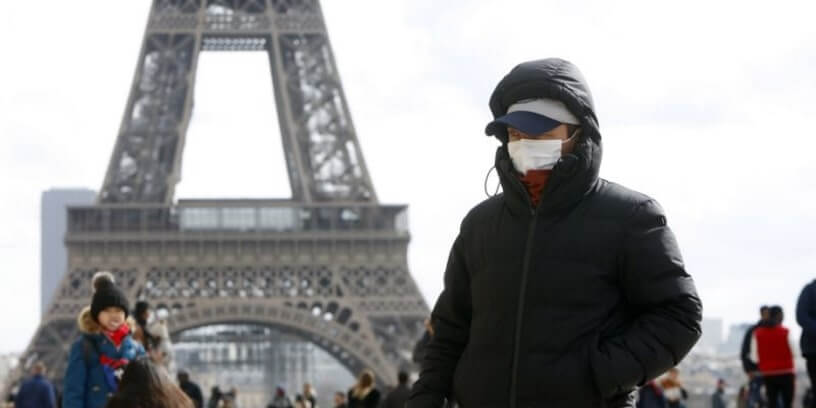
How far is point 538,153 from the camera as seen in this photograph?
5.51m

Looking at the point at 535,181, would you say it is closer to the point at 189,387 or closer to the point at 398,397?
the point at 398,397

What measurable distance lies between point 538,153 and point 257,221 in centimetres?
5120

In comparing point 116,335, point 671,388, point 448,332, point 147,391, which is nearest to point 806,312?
point 116,335

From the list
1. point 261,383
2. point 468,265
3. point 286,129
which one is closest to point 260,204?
point 286,129

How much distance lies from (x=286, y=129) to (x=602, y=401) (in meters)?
50.3

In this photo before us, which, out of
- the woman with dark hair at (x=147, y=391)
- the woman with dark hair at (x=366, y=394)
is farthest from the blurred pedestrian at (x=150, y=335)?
the woman with dark hair at (x=147, y=391)

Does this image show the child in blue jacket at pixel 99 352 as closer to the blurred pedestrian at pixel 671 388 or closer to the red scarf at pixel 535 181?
the red scarf at pixel 535 181

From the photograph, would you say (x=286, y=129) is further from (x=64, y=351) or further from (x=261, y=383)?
(x=261, y=383)

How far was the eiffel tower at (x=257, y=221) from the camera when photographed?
177ft

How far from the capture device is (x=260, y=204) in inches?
2221

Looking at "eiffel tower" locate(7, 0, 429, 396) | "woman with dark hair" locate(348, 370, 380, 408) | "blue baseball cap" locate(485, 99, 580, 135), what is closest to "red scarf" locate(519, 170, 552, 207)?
"blue baseball cap" locate(485, 99, 580, 135)

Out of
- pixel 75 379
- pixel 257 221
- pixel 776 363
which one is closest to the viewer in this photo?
pixel 75 379

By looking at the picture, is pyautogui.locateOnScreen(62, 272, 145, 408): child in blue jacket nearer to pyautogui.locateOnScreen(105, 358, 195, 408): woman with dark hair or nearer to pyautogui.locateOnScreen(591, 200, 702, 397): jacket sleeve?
pyautogui.locateOnScreen(105, 358, 195, 408): woman with dark hair

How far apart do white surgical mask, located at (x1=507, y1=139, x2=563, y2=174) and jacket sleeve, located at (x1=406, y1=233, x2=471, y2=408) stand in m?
0.50
